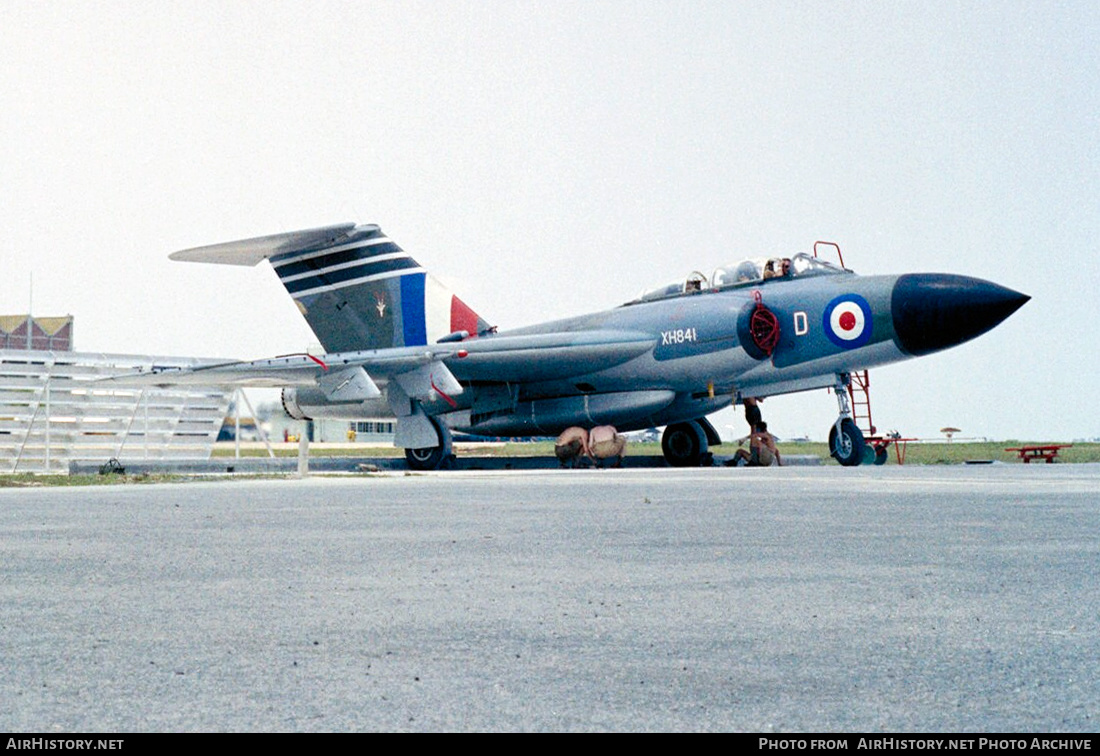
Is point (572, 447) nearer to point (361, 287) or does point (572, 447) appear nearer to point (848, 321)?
point (848, 321)

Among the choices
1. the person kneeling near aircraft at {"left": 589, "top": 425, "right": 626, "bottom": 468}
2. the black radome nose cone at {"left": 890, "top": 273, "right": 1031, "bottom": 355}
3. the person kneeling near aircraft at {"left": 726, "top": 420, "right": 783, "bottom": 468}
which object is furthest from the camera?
the person kneeling near aircraft at {"left": 726, "top": 420, "right": 783, "bottom": 468}

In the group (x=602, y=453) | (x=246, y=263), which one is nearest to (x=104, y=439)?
(x=246, y=263)

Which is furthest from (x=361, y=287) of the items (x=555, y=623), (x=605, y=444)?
(x=555, y=623)

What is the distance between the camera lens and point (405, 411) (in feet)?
74.5

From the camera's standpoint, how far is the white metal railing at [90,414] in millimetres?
25203

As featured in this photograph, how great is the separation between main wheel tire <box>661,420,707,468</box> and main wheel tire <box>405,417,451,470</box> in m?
4.22

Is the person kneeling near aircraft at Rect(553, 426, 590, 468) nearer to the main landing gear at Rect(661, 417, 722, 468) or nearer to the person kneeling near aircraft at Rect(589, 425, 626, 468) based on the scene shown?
the person kneeling near aircraft at Rect(589, 425, 626, 468)

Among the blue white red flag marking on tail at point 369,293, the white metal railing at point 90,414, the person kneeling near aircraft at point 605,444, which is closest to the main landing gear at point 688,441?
the person kneeling near aircraft at point 605,444

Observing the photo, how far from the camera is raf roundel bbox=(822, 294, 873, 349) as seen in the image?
62.3ft

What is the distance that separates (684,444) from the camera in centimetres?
2352

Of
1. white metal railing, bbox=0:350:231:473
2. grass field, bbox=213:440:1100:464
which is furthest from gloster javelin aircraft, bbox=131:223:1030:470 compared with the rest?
grass field, bbox=213:440:1100:464

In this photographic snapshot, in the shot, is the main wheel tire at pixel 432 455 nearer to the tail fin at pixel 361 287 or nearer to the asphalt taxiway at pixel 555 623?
the tail fin at pixel 361 287

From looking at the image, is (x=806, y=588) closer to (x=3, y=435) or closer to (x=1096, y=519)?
(x=1096, y=519)
